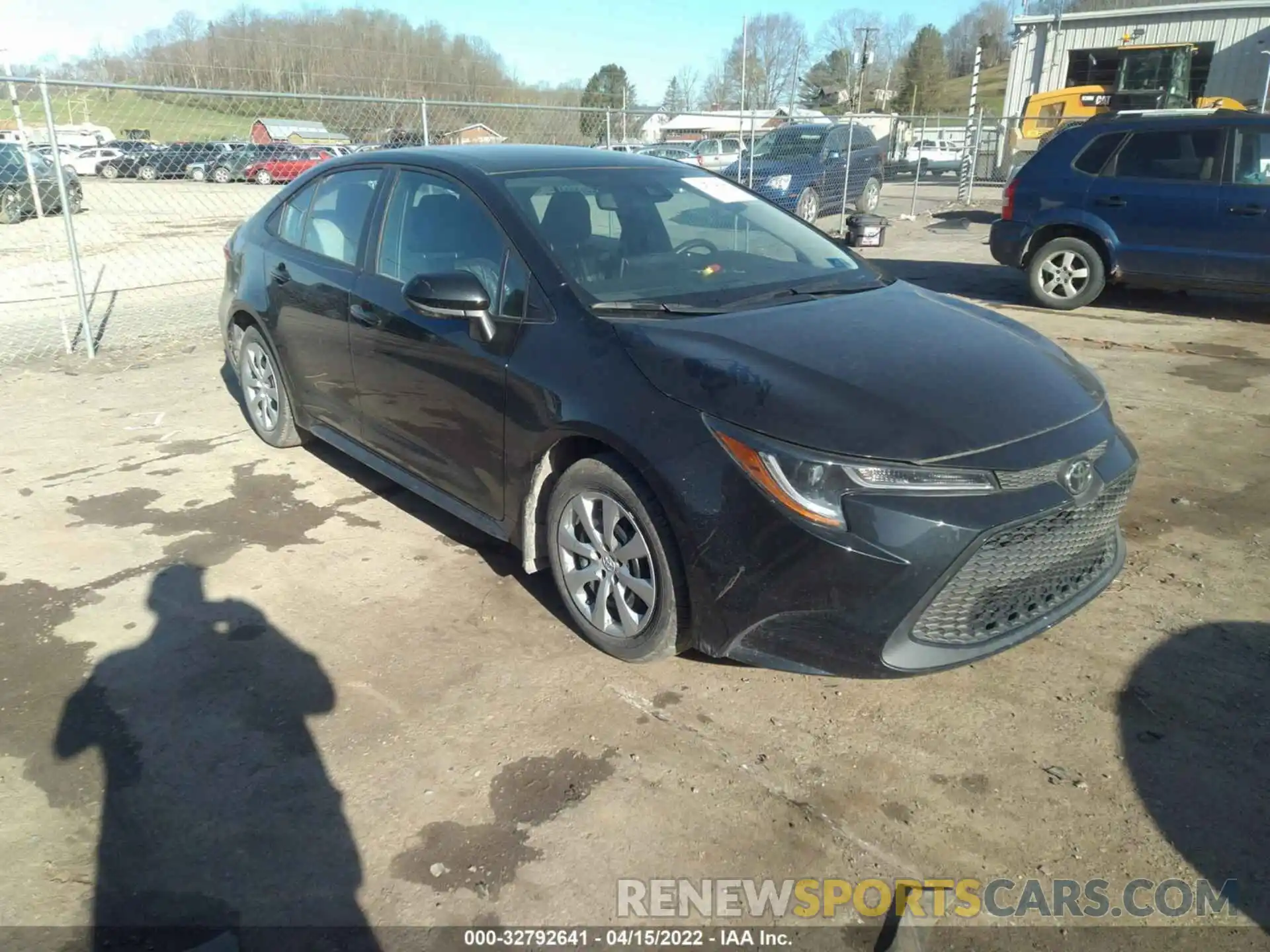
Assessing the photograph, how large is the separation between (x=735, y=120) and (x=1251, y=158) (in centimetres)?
2971

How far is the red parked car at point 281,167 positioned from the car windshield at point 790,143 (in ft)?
32.8

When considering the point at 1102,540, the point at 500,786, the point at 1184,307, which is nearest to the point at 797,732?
the point at 500,786

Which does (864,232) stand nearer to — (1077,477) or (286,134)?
(1077,477)

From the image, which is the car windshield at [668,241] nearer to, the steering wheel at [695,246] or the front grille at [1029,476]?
the steering wheel at [695,246]

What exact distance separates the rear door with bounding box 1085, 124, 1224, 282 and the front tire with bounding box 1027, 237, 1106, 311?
11.4 inches

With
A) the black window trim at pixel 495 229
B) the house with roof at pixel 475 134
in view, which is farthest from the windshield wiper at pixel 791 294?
the house with roof at pixel 475 134

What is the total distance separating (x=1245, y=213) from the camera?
8016 millimetres

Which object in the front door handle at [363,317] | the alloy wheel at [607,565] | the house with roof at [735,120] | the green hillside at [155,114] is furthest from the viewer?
the house with roof at [735,120]

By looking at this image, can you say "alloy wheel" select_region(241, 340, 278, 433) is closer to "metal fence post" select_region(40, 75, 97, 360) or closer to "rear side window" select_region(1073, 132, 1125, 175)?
"metal fence post" select_region(40, 75, 97, 360)

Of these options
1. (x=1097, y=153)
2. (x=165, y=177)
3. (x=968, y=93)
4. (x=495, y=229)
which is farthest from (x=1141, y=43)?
(x=968, y=93)

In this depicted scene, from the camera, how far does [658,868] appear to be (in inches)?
96.0

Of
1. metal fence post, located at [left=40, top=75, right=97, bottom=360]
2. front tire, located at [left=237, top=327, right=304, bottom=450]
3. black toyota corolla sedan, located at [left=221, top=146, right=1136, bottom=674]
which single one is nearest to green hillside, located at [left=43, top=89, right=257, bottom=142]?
metal fence post, located at [left=40, top=75, right=97, bottom=360]

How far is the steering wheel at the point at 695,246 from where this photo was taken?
382 cm

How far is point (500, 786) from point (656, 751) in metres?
0.49
